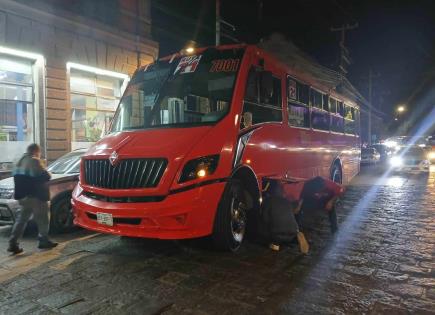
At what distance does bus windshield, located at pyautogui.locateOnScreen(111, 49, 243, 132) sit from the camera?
5.56 metres

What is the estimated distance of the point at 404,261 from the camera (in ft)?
17.0

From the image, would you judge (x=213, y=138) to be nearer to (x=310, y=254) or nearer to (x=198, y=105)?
(x=198, y=105)

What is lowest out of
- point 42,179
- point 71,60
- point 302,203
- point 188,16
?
point 302,203

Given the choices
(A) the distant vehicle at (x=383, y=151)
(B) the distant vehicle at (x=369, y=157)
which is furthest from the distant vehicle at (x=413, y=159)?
(A) the distant vehicle at (x=383, y=151)

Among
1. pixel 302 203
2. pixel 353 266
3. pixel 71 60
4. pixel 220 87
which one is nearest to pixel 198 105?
pixel 220 87

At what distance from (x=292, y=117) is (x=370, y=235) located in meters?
2.55

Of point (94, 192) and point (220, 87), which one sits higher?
point (220, 87)

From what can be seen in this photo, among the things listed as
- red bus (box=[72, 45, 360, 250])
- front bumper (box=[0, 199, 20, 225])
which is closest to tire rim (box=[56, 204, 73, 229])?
front bumper (box=[0, 199, 20, 225])

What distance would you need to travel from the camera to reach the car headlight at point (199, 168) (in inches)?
183

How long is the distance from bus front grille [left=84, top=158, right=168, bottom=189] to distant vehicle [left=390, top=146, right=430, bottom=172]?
18.3 meters

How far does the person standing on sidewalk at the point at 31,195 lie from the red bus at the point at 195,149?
0.75 m

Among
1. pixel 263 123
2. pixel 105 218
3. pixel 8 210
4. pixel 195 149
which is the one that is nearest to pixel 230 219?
pixel 195 149

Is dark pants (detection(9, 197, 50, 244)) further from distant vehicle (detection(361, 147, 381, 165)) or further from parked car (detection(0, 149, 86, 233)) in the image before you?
distant vehicle (detection(361, 147, 381, 165))

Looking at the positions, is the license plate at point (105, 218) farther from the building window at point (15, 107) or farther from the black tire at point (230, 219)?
the building window at point (15, 107)
